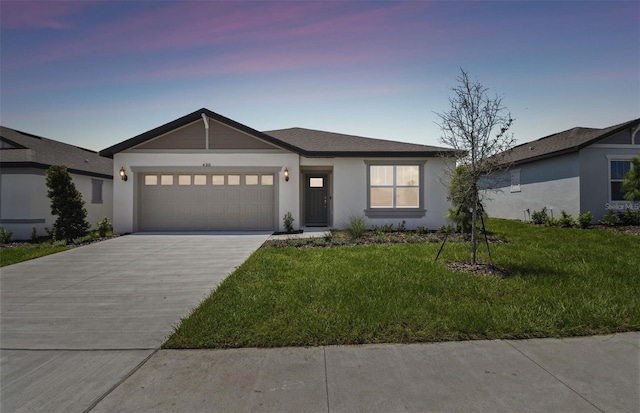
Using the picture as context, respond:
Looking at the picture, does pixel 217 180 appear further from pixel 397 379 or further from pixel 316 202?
pixel 397 379

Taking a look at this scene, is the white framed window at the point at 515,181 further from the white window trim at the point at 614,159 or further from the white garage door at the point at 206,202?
the white garage door at the point at 206,202

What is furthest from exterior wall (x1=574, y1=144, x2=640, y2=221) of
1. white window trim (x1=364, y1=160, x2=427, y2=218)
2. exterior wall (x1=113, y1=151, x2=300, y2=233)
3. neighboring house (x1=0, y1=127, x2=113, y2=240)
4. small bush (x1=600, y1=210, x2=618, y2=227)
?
neighboring house (x1=0, y1=127, x2=113, y2=240)

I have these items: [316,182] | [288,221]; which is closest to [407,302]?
[288,221]

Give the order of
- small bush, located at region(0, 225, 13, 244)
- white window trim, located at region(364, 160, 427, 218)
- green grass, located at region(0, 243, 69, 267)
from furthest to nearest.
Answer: white window trim, located at region(364, 160, 427, 218), small bush, located at region(0, 225, 13, 244), green grass, located at region(0, 243, 69, 267)

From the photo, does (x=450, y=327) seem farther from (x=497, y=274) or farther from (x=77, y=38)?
(x=77, y=38)

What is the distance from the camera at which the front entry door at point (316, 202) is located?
14758 millimetres

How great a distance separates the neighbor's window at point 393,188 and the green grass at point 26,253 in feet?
37.9

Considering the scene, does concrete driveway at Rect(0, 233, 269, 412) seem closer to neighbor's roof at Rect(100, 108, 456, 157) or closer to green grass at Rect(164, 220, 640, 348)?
green grass at Rect(164, 220, 640, 348)

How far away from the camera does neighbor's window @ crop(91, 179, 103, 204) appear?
15.3 m

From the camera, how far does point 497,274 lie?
598cm

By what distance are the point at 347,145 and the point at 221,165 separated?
227 inches

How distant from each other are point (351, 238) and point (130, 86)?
10.4 m

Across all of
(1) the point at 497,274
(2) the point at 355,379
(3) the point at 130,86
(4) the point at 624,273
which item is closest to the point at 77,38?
(3) the point at 130,86

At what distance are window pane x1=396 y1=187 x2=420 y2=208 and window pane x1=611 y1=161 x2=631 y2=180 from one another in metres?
9.67
